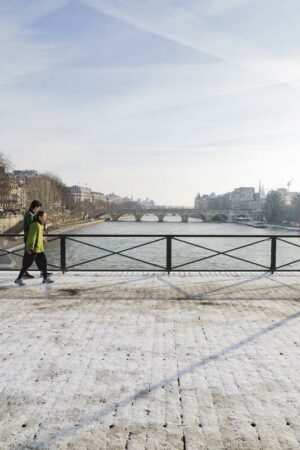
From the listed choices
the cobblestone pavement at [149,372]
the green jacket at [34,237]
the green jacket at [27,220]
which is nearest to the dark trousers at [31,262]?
the green jacket at [34,237]

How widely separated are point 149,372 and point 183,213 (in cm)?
11704

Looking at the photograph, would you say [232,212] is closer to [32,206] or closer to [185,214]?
[185,214]

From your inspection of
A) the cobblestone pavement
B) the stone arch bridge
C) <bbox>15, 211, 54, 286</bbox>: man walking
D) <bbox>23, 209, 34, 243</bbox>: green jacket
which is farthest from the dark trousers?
Answer: the stone arch bridge

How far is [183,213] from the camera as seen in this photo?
12062 centimetres

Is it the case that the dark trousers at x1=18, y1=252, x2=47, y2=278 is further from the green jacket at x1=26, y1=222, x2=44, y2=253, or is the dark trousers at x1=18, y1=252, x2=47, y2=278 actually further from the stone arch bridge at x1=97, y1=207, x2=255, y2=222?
the stone arch bridge at x1=97, y1=207, x2=255, y2=222

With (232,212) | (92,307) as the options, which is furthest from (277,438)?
(232,212)

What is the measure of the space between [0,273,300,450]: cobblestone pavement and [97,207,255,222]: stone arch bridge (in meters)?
111

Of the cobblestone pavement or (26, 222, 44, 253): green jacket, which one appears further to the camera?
(26, 222, 44, 253): green jacket

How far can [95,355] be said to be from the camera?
4594 mm

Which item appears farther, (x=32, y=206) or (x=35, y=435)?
(x=32, y=206)

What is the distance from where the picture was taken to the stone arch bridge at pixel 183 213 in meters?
119

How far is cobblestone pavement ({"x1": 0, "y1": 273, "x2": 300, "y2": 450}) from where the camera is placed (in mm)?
3090

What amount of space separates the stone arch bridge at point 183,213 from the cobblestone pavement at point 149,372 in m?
111

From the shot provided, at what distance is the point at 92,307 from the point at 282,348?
3210 mm
